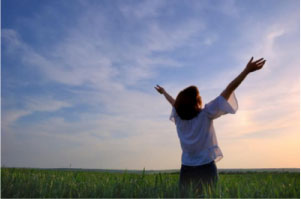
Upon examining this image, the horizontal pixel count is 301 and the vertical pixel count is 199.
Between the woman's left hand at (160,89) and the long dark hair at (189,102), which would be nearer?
the long dark hair at (189,102)

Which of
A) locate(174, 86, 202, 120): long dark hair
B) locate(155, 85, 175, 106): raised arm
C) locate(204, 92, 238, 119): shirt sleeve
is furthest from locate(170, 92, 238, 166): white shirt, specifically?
locate(155, 85, 175, 106): raised arm

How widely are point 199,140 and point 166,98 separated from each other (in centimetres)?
162

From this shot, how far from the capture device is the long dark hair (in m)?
5.04

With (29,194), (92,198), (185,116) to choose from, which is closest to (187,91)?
(185,116)

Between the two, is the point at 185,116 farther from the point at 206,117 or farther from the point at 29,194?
the point at 29,194

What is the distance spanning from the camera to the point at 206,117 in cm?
495

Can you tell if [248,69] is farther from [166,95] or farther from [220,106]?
[166,95]

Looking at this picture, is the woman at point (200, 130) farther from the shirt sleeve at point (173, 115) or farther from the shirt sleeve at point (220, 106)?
the shirt sleeve at point (173, 115)

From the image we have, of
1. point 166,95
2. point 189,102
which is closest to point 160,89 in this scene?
point 166,95

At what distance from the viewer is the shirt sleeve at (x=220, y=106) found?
4680 mm

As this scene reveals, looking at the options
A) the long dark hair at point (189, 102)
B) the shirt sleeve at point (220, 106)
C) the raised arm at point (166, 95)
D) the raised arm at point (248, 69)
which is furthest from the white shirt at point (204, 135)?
the raised arm at point (166, 95)

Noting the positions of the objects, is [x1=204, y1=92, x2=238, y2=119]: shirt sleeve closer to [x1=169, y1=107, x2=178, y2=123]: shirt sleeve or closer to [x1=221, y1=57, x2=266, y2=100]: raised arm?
[x1=221, y1=57, x2=266, y2=100]: raised arm

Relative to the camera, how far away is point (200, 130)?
196 inches

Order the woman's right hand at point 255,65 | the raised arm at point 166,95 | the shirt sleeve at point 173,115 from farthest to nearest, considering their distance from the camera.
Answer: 1. the raised arm at point 166,95
2. the shirt sleeve at point 173,115
3. the woman's right hand at point 255,65
